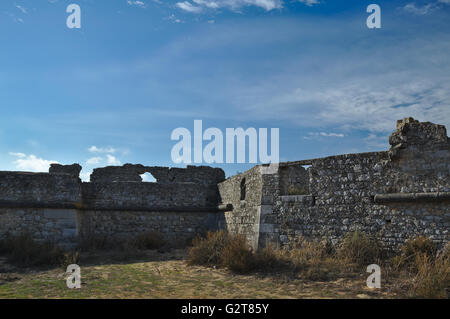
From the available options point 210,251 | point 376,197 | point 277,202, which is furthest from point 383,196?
point 210,251

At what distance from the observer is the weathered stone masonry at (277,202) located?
765cm

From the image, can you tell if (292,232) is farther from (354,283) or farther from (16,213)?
(16,213)

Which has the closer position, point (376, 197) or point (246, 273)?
point (246, 273)

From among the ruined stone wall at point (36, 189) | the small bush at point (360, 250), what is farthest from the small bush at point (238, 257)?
the ruined stone wall at point (36, 189)

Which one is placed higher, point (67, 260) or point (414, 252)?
point (414, 252)

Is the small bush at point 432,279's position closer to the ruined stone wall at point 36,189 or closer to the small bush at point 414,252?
the small bush at point 414,252

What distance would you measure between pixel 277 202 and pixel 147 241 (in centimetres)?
506

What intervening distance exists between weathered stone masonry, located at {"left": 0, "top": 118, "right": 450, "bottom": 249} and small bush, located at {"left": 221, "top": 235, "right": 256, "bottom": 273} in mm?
1497

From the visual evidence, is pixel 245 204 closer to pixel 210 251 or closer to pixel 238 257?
pixel 210 251

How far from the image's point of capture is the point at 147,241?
12.3m

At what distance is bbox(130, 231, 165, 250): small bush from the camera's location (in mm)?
12164

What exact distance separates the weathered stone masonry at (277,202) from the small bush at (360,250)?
242mm
